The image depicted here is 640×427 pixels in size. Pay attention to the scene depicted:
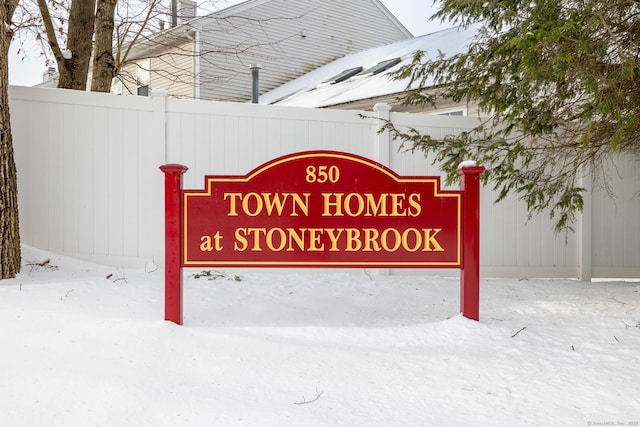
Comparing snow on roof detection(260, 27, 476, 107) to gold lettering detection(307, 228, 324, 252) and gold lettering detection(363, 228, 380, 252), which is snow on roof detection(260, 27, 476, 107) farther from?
gold lettering detection(307, 228, 324, 252)

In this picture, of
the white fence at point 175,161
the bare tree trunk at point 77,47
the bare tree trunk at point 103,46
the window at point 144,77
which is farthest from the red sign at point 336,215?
the window at point 144,77

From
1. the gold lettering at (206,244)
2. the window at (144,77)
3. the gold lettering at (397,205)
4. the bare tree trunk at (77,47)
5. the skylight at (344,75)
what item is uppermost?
the window at (144,77)

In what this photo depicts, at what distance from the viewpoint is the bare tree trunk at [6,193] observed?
4.76 meters

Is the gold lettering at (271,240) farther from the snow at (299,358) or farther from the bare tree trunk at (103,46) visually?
the bare tree trunk at (103,46)

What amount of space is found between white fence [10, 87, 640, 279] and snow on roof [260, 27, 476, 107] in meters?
3.84

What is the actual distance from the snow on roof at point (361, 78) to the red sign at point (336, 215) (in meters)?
6.05

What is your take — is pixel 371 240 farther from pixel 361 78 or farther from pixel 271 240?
pixel 361 78

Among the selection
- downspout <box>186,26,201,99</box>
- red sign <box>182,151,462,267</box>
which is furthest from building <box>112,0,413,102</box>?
red sign <box>182,151,462,267</box>

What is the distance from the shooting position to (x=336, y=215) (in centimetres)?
419

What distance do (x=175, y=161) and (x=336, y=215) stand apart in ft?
8.68

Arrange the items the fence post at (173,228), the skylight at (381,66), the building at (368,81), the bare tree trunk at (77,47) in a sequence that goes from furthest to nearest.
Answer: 1. the skylight at (381,66)
2. the building at (368,81)
3. the bare tree trunk at (77,47)
4. the fence post at (173,228)

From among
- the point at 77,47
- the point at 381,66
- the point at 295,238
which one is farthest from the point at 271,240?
the point at 381,66

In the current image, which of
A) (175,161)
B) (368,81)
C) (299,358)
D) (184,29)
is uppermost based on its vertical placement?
(184,29)

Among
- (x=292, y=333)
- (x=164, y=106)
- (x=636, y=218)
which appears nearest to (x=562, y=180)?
(x=636, y=218)
